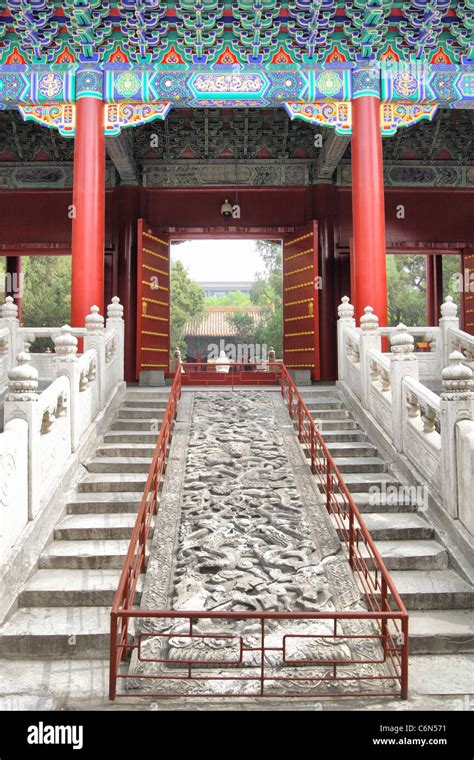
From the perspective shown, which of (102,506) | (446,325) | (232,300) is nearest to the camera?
(102,506)

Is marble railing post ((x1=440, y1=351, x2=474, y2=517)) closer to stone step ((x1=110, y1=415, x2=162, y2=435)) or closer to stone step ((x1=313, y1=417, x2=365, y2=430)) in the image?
stone step ((x1=313, y1=417, x2=365, y2=430))

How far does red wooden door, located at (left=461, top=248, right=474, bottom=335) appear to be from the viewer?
11703 millimetres

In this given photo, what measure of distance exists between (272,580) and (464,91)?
761cm

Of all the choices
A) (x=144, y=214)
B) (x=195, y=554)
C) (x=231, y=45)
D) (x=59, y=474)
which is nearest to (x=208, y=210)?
(x=144, y=214)

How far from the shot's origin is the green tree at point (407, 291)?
27.1 metres

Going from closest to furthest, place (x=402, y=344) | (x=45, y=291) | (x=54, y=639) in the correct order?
(x=54, y=639), (x=402, y=344), (x=45, y=291)

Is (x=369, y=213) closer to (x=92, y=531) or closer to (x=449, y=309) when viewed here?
(x=449, y=309)

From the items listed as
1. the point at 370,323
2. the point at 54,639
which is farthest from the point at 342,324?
the point at 54,639

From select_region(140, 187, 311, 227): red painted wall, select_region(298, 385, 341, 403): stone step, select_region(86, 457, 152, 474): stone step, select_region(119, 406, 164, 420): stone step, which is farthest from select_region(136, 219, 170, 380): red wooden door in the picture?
select_region(86, 457, 152, 474): stone step

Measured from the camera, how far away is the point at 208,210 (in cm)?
1152

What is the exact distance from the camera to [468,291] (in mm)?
11812

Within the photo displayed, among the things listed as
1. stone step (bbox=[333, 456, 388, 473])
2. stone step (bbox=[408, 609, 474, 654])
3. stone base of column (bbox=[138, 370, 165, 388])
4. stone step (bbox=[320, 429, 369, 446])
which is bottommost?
stone step (bbox=[408, 609, 474, 654])

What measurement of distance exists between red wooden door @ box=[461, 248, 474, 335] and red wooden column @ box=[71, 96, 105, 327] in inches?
286

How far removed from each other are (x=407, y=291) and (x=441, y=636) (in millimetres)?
25180
